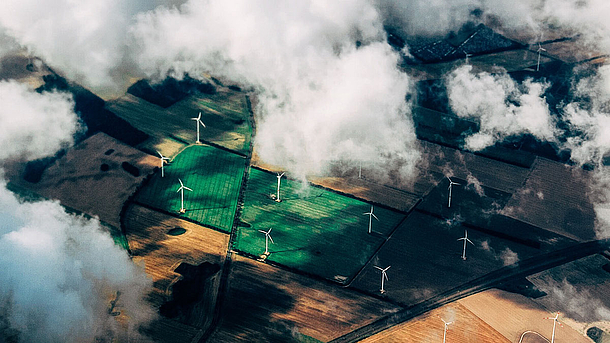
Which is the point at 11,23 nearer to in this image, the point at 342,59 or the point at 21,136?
the point at 21,136

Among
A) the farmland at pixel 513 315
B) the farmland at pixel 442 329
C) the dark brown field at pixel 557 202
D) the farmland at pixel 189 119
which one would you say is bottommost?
the farmland at pixel 442 329

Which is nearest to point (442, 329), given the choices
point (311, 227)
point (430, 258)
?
point (430, 258)

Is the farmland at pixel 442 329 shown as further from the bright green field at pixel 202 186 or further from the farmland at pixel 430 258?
the bright green field at pixel 202 186

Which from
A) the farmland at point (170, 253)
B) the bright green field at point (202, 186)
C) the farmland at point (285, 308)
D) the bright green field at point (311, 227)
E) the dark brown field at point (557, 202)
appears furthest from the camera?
the dark brown field at point (557, 202)

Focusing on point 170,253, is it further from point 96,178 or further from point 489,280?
point 489,280

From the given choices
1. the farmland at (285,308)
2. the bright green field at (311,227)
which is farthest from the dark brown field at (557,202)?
the farmland at (285,308)

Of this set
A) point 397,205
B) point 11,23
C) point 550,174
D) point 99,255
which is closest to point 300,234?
point 397,205
